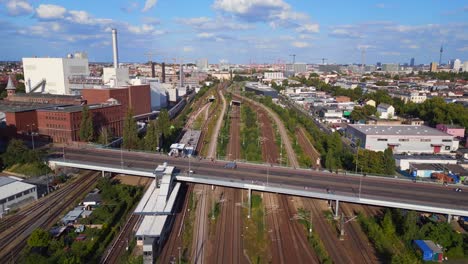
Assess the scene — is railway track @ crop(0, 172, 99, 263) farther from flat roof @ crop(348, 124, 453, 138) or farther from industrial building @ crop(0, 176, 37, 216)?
flat roof @ crop(348, 124, 453, 138)

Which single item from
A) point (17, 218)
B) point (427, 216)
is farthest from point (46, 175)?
point (427, 216)

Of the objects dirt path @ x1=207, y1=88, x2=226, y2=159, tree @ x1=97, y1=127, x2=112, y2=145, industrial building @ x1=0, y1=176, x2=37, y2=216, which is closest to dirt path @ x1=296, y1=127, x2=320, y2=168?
dirt path @ x1=207, y1=88, x2=226, y2=159

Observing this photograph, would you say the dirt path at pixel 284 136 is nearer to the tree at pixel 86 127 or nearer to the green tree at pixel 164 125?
the green tree at pixel 164 125

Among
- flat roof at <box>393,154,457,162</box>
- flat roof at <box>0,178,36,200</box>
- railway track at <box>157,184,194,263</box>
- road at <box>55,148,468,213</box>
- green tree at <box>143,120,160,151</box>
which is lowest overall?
railway track at <box>157,184,194,263</box>

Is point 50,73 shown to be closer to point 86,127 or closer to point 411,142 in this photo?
point 86,127

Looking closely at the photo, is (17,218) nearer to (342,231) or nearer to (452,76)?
(342,231)

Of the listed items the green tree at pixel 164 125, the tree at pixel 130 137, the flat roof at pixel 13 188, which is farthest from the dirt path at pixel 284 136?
the flat roof at pixel 13 188
